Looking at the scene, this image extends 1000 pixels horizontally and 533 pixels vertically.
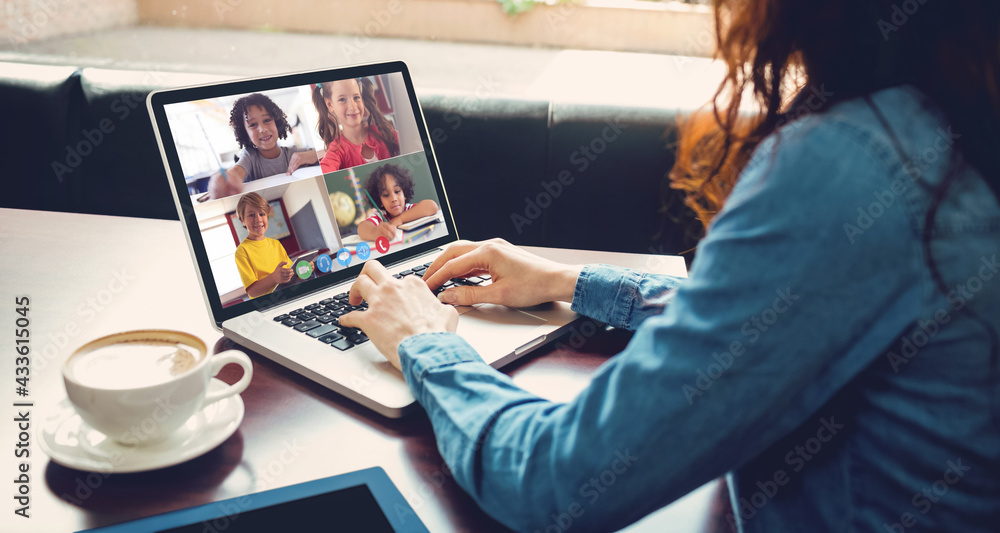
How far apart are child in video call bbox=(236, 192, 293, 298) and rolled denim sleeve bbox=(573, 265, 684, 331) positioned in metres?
0.39

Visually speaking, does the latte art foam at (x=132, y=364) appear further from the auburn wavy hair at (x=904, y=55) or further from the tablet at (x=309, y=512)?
the auburn wavy hair at (x=904, y=55)

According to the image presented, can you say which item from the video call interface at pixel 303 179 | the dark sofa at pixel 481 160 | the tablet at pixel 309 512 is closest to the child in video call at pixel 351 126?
the video call interface at pixel 303 179

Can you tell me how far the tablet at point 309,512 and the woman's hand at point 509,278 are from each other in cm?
36

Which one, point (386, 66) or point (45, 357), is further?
point (386, 66)

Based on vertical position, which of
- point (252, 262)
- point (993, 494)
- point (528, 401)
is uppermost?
point (252, 262)

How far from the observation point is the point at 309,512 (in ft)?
1.81

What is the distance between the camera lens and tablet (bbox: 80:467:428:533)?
515 mm

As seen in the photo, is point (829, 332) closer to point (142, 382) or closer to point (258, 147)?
point (142, 382)

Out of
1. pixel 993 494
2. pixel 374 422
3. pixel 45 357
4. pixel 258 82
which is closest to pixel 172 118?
pixel 258 82

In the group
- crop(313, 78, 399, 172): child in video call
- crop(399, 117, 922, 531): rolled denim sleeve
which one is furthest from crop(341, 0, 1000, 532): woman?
crop(313, 78, 399, 172): child in video call

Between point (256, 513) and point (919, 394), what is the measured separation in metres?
0.50

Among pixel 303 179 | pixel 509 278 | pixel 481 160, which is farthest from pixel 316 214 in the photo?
pixel 481 160

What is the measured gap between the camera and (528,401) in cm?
59

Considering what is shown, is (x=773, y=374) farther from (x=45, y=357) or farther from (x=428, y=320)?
(x=45, y=357)
